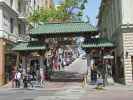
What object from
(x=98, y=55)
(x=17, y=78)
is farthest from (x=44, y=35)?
(x=17, y=78)

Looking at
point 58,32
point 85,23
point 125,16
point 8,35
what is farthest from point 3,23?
point 125,16

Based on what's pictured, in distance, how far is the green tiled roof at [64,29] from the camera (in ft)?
138

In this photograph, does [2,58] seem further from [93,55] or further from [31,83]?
[93,55]

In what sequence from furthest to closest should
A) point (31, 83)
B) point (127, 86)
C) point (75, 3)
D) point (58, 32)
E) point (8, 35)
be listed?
point (75, 3), point (8, 35), point (58, 32), point (31, 83), point (127, 86)

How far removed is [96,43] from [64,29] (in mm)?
3626

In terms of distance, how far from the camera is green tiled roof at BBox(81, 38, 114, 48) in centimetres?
4100

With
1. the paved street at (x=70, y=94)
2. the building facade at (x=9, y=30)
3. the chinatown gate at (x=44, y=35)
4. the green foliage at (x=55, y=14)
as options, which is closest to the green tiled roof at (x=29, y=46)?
the chinatown gate at (x=44, y=35)

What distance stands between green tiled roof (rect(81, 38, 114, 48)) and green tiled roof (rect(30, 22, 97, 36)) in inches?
43.0

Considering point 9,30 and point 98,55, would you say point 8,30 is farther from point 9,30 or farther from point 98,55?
point 98,55

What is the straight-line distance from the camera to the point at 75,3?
188 ft

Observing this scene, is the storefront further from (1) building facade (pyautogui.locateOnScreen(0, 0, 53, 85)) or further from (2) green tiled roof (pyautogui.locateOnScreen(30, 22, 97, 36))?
(1) building facade (pyautogui.locateOnScreen(0, 0, 53, 85))

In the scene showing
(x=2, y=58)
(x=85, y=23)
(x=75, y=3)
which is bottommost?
(x=2, y=58)

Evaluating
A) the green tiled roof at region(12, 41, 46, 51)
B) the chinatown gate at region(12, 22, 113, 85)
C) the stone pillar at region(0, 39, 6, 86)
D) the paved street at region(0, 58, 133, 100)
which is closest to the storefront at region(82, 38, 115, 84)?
the chinatown gate at region(12, 22, 113, 85)

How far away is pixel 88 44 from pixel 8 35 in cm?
922
